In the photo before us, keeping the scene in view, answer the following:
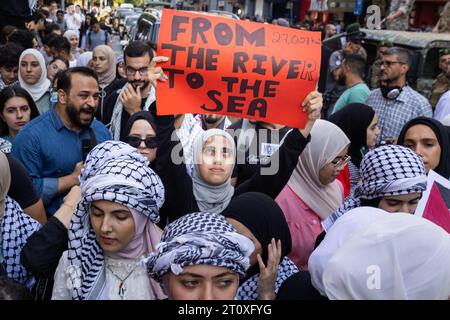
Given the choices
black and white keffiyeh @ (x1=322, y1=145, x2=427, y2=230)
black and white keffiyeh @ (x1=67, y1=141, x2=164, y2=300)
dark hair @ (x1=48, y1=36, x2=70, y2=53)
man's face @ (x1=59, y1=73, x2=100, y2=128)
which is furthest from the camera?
dark hair @ (x1=48, y1=36, x2=70, y2=53)

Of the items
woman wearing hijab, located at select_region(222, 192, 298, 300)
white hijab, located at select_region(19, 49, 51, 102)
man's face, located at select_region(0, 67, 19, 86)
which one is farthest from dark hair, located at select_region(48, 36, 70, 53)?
woman wearing hijab, located at select_region(222, 192, 298, 300)

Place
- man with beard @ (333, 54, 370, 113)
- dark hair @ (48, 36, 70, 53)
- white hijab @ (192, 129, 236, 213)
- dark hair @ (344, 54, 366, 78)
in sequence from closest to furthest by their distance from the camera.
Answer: white hijab @ (192, 129, 236, 213)
man with beard @ (333, 54, 370, 113)
dark hair @ (344, 54, 366, 78)
dark hair @ (48, 36, 70, 53)

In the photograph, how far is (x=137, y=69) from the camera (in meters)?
4.95

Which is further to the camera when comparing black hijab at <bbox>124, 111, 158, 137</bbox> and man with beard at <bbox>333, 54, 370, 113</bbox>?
man with beard at <bbox>333, 54, 370, 113</bbox>

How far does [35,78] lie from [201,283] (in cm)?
412

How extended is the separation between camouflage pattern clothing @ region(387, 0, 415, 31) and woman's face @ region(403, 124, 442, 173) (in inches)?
277

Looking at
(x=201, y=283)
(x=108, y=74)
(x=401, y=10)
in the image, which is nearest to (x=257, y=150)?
(x=201, y=283)

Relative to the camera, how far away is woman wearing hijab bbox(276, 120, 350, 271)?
3.12 metres

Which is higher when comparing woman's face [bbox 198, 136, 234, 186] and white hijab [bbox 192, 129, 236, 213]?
woman's face [bbox 198, 136, 234, 186]

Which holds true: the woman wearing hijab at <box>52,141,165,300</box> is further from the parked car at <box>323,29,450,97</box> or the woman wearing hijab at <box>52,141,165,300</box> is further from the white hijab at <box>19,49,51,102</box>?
the parked car at <box>323,29,450,97</box>

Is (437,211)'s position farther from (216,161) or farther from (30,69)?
(30,69)

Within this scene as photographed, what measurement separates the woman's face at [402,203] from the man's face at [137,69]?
2.73 metres

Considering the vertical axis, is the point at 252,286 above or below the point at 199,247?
below
